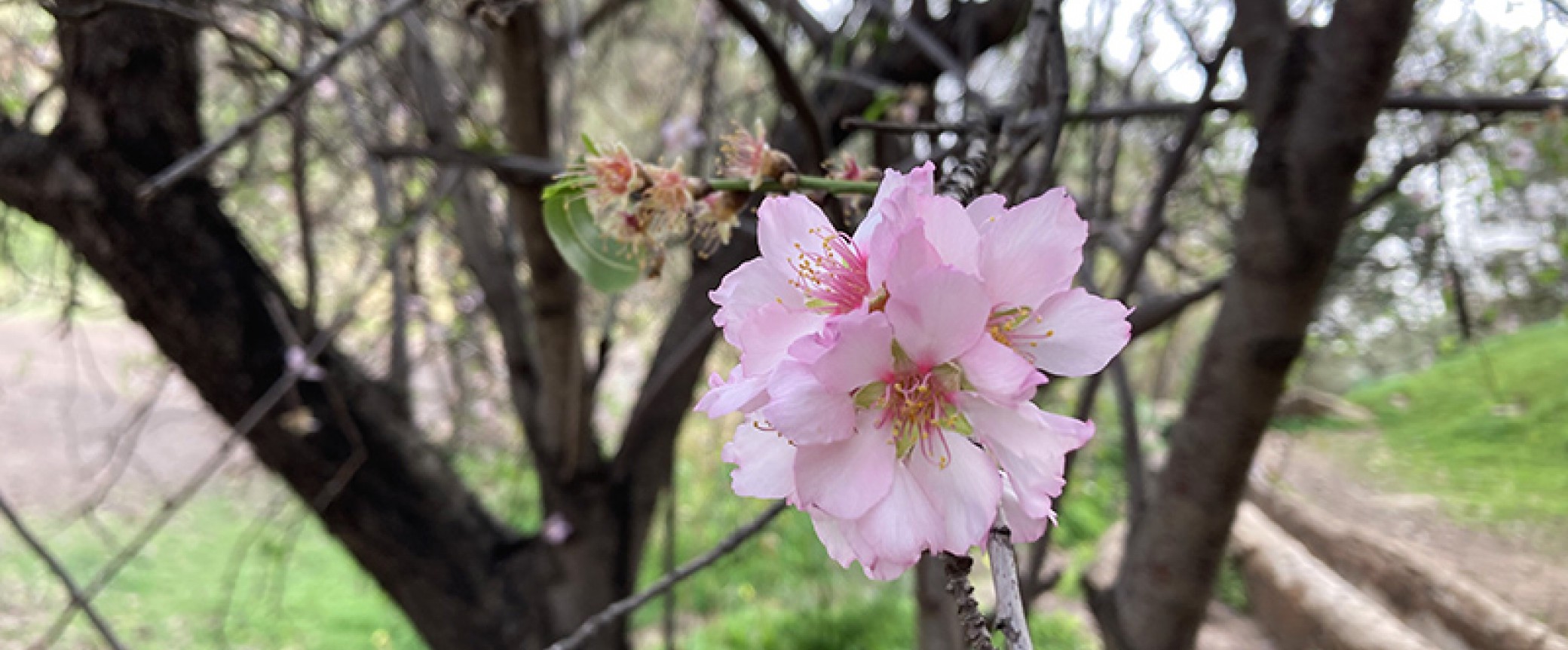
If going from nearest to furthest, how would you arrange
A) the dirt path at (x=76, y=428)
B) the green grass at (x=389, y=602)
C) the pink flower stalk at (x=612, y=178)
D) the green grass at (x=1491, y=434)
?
the pink flower stalk at (x=612, y=178) < the green grass at (x=1491, y=434) < the green grass at (x=389, y=602) < the dirt path at (x=76, y=428)

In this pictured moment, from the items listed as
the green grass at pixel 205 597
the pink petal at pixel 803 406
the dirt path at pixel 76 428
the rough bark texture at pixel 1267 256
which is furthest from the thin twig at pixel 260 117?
the dirt path at pixel 76 428

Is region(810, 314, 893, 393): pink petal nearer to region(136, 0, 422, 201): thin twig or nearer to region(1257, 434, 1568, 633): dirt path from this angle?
region(136, 0, 422, 201): thin twig

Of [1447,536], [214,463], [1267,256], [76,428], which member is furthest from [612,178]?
[76,428]

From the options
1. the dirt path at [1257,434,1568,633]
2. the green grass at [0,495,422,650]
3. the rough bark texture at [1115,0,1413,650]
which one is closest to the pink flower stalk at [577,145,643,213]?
the rough bark texture at [1115,0,1413,650]

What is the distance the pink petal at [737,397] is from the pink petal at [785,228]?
58 millimetres

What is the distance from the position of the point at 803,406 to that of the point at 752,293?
8 centimetres

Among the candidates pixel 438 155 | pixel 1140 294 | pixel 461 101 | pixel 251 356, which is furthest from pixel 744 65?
pixel 438 155

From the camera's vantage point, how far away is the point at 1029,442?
31 cm

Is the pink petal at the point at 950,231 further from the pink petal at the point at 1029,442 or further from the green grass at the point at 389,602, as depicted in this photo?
the green grass at the point at 389,602

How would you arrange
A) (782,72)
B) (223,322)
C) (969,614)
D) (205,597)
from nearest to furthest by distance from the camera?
(969,614), (782,72), (223,322), (205,597)

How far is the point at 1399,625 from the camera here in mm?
2221

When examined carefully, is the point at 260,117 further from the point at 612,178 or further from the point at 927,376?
the point at 927,376

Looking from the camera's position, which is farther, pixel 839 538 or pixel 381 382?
pixel 381 382

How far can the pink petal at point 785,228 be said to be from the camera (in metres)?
0.36
